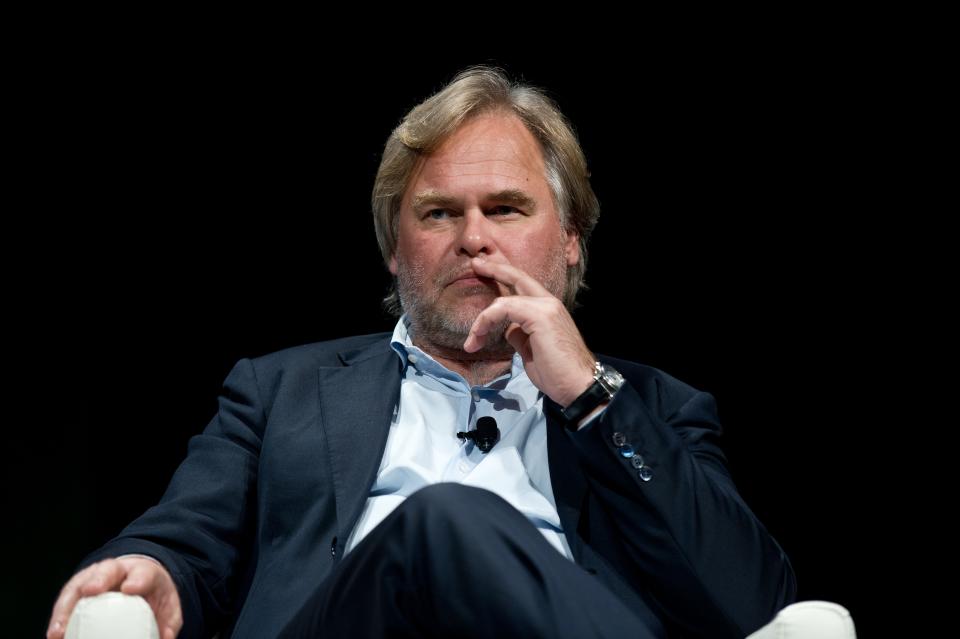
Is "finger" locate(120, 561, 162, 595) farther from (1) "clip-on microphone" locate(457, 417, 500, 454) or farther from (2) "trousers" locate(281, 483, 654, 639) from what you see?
(1) "clip-on microphone" locate(457, 417, 500, 454)

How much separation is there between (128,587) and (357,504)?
48 cm

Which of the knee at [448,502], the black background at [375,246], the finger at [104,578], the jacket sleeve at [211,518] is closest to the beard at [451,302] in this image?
the jacket sleeve at [211,518]

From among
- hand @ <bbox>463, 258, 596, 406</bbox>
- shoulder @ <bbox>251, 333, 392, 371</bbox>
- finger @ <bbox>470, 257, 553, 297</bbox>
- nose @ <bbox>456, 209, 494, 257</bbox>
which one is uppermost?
nose @ <bbox>456, 209, 494, 257</bbox>

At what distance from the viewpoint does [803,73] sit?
2715mm

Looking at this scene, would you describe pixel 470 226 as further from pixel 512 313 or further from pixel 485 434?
pixel 485 434

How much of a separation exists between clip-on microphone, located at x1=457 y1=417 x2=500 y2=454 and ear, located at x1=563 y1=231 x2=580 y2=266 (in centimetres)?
58

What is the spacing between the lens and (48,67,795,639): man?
57.6 inches

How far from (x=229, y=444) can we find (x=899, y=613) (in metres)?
1.71

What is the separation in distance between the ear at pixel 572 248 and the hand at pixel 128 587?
4.07ft

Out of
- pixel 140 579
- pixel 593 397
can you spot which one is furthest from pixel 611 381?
pixel 140 579

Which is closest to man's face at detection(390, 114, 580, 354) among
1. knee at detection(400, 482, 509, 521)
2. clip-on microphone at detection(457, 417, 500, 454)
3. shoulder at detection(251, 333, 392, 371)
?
shoulder at detection(251, 333, 392, 371)

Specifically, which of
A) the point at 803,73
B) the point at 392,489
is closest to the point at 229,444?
the point at 392,489

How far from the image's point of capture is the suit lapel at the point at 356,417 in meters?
2.01

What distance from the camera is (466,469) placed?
84.5 inches
